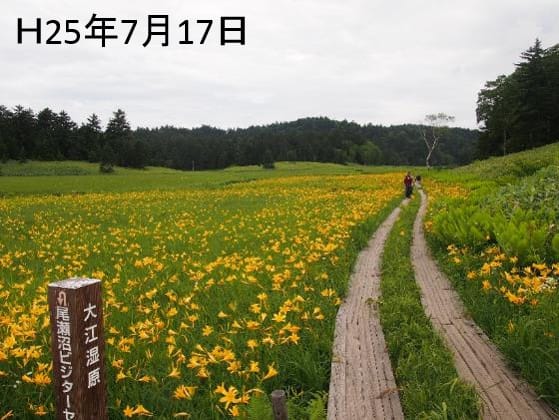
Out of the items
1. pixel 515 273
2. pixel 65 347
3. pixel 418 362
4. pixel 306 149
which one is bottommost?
pixel 418 362

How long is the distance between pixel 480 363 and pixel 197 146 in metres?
108

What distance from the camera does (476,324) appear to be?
4816 mm

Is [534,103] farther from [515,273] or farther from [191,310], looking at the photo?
[191,310]

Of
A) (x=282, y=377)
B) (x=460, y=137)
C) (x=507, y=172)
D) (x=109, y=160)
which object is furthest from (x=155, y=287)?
(x=460, y=137)

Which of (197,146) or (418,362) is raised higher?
(197,146)

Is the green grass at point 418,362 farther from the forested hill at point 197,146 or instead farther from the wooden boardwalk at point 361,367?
the forested hill at point 197,146

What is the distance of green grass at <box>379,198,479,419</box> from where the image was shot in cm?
305

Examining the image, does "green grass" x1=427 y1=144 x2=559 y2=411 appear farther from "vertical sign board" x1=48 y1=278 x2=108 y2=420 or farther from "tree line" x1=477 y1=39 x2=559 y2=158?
"tree line" x1=477 y1=39 x2=559 y2=158

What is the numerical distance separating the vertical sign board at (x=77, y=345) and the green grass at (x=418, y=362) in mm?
2143

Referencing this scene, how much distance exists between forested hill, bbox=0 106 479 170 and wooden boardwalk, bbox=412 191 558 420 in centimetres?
7691

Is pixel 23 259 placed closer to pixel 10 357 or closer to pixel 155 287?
pixel 155 287

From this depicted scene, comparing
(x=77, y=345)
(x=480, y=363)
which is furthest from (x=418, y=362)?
(x=77, y=345)

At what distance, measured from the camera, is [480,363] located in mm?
3889

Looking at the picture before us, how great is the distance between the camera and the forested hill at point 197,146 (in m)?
82.8
